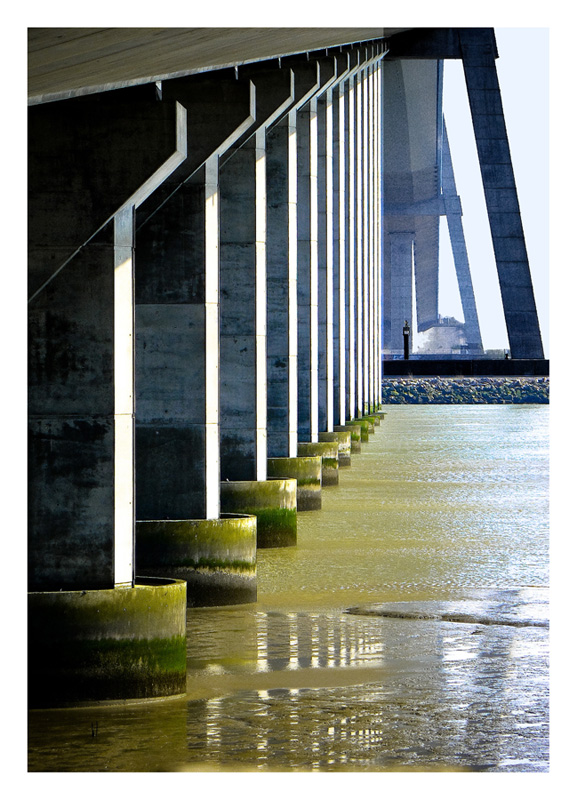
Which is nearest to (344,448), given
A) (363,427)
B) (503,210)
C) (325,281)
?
(325,281)

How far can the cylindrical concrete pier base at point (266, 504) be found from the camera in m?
16.2

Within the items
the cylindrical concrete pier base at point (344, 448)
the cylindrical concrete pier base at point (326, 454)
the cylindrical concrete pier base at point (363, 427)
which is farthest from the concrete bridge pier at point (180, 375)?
the cylindrical concrete pier base at point (363, 427)

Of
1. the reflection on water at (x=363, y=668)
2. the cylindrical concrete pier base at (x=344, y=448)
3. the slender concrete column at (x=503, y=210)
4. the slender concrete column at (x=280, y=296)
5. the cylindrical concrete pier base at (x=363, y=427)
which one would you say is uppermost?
the slender concrete column at (x=503, y=210)

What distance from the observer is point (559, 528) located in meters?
5.55

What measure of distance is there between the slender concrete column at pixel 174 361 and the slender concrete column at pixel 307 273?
38.1 feet

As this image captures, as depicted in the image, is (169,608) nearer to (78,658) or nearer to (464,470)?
(78,658)

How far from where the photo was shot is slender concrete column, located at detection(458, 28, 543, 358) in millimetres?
55250

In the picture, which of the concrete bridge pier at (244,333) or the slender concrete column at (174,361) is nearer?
the slender concrete column at (174,361)

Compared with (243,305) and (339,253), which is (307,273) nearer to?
(243,305)

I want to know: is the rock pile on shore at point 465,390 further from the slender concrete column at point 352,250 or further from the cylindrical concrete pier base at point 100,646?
the cylindrical concrete pier base at point 100,646

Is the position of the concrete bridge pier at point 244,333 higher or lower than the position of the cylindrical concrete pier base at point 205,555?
higher

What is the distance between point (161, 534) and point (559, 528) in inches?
280

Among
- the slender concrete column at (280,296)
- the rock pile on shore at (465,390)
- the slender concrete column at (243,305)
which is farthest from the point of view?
the rock pile on shore at (465,390)

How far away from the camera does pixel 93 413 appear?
29.4ft
